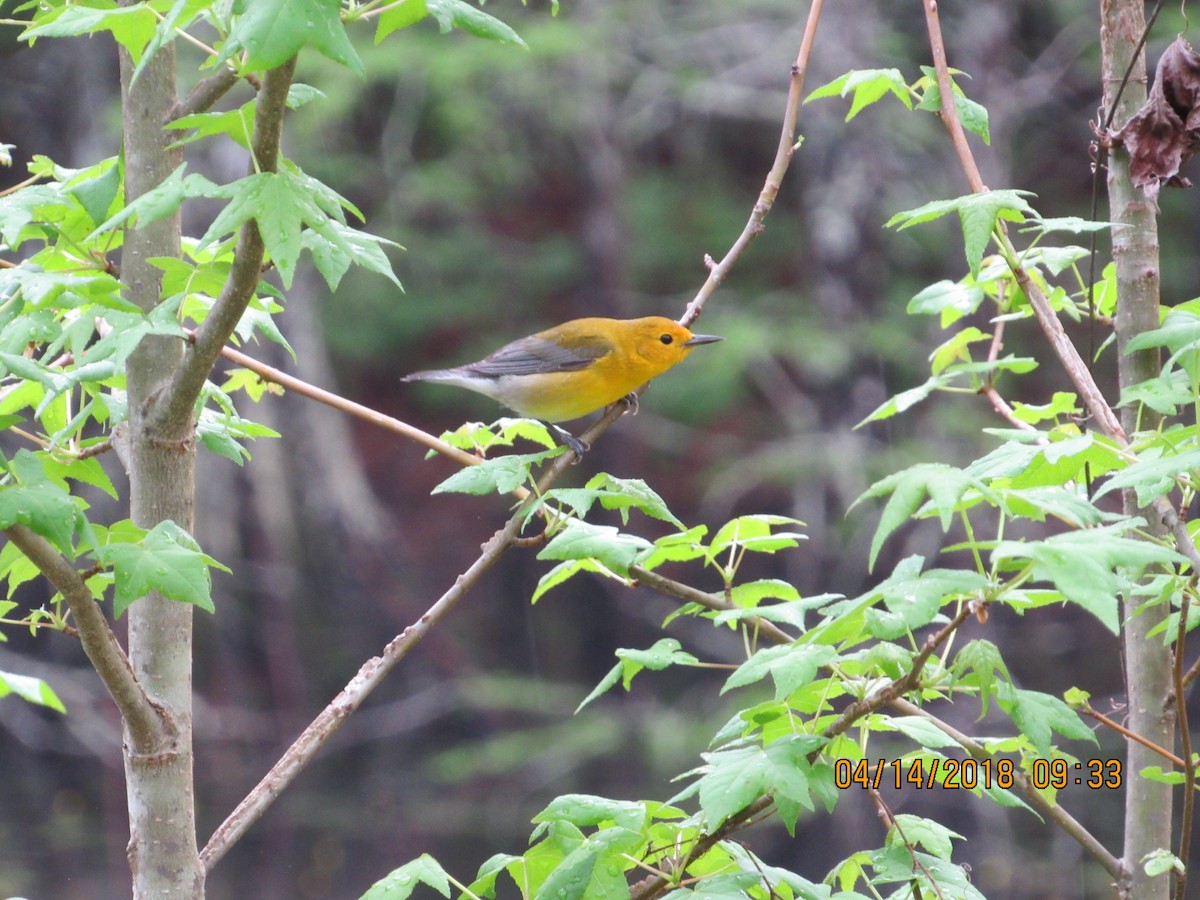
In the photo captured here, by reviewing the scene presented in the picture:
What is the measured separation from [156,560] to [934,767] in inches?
40.2

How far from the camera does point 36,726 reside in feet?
28.6

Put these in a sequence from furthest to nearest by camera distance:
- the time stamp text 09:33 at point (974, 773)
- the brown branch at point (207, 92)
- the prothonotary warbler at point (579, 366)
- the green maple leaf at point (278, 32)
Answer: the prothonotary warbler at point (579, 366) < the time stamp text 09:33 at point (974, 773) < the brown branch at point (207, 92) < the green maple leaf at point (278, 32)

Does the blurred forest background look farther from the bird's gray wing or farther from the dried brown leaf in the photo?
the dried brown leaf

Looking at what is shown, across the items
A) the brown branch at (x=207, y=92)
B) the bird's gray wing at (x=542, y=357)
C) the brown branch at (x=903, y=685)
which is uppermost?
the brown branch at (x=207, y=92)

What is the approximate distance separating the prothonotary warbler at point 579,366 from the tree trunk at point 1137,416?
1.55m

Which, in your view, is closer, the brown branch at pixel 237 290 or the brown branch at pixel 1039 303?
the brown branch at pixel 237 290

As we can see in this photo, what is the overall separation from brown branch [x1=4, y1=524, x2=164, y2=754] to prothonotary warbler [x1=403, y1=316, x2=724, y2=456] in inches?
79.6

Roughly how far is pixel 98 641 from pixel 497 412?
27.8 feet

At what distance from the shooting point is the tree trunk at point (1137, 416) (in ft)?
5.35

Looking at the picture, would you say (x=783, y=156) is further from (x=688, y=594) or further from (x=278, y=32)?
(x=278, y=32)

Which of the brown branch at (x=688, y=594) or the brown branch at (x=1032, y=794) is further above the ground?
the brown branch at (x=688, y=594)

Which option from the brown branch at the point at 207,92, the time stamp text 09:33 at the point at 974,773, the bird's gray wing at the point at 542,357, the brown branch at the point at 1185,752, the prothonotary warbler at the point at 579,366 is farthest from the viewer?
the bird's gray wing at the point at 542,357

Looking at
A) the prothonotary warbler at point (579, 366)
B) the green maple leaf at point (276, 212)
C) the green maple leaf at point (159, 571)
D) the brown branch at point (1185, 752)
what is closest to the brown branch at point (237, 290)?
the green maple leaf at point (276, 212)

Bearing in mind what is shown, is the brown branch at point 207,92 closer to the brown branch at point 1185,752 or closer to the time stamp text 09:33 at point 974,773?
the time stamp text 09:33 at point 974,773
